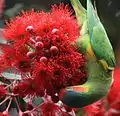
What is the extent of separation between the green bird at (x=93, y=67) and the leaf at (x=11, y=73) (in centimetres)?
12

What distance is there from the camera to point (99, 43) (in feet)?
2.66

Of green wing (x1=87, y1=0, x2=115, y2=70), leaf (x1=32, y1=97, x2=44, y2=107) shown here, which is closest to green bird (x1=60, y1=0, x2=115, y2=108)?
green wing (x1=87, y1=0, x2=115, y2=70)

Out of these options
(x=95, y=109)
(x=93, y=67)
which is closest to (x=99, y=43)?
(x=93, y=67)

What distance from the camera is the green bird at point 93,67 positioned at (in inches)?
31.4

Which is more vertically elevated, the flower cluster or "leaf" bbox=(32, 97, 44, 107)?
the flower cluster

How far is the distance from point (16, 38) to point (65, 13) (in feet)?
0.39

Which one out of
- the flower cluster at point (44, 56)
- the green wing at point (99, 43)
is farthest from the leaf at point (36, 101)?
the green wing at point (99, 43)

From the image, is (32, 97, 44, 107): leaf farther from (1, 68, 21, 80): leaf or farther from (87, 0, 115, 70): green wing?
(87, 0, 115, 70): green wing

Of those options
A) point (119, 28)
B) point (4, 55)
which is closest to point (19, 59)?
point (4, 55)

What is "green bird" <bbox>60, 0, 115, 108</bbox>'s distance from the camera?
2.62ft

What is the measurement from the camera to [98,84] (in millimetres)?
820

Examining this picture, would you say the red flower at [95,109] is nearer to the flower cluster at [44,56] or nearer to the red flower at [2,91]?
the flower cluster at [44,56]

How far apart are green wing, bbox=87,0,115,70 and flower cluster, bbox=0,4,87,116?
4 centimetres

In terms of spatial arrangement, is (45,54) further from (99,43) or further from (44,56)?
(99,43)
